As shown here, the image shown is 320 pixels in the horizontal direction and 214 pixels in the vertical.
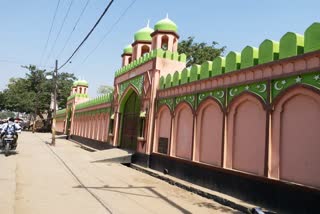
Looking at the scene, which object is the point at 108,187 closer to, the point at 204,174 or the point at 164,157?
the point at 204,174

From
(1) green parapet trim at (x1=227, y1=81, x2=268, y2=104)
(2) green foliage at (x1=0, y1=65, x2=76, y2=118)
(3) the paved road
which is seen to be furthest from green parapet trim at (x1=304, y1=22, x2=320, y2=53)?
(2) green foliage at (x1=0, y1=65, x2=76, y2=118)

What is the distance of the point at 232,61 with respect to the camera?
349 inches

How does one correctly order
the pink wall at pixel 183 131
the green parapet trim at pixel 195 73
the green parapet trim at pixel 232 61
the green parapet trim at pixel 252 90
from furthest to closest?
the pink wall at pixel 183 131
the green parapet trim at pixel 195 73
the green parapet trim at pixel 232 61
the green parapet trim at pixel 252 90

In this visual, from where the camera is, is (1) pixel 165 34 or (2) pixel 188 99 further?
(1) pixel 165 34

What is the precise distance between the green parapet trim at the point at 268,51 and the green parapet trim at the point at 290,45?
0.22 metres

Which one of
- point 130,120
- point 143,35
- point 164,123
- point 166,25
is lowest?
point 164,123

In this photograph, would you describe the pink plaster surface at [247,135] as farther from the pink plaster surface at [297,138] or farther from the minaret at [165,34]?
the minaret at [165,34]

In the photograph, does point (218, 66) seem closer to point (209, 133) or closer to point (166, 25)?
point (209, 133)

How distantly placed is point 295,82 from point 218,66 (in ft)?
9.87

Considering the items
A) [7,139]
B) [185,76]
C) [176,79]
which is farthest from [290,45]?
[7,139]

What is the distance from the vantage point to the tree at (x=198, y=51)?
37.3 m

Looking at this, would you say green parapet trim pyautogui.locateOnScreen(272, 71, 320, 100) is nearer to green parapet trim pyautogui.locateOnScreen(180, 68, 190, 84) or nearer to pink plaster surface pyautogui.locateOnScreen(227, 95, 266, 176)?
pink plaster surface pyautogui.locateOnScreen(227, 95, 266, 176)

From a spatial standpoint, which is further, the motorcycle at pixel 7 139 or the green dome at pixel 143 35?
the green dome at pixel 143 35

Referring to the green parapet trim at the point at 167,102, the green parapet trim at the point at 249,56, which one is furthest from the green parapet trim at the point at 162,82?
the green parapet trim at the point at 249,56
